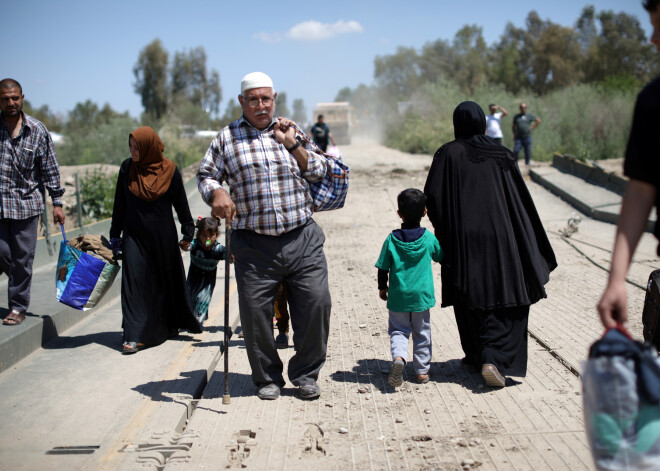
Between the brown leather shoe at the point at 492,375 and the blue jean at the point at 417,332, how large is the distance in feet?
1.45

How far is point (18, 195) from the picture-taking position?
20.0 ft

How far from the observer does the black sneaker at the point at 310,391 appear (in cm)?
468

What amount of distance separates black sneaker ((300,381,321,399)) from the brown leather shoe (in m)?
1.16

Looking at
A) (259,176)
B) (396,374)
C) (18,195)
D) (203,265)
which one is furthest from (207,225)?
(396,374)

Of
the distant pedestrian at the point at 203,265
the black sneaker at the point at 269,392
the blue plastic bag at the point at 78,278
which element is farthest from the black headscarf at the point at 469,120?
the blue plastic bag at the point at 78,278

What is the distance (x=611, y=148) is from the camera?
2539 centimetres

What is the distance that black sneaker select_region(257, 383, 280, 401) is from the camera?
15.5 ft

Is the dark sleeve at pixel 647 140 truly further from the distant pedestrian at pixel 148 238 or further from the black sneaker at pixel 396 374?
the distant pedestrian at pixel 148 238

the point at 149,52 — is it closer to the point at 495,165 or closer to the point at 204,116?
the point at 204,116

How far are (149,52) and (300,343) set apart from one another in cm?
6888

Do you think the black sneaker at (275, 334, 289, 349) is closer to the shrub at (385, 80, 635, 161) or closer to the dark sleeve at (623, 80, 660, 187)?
the dark sleeve at (623, 80, 660, 187)

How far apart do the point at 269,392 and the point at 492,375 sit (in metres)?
1.55

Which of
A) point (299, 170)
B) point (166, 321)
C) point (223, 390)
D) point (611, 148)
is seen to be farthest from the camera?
point (611, 148)

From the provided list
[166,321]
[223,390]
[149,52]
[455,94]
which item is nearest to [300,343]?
[223,390]
